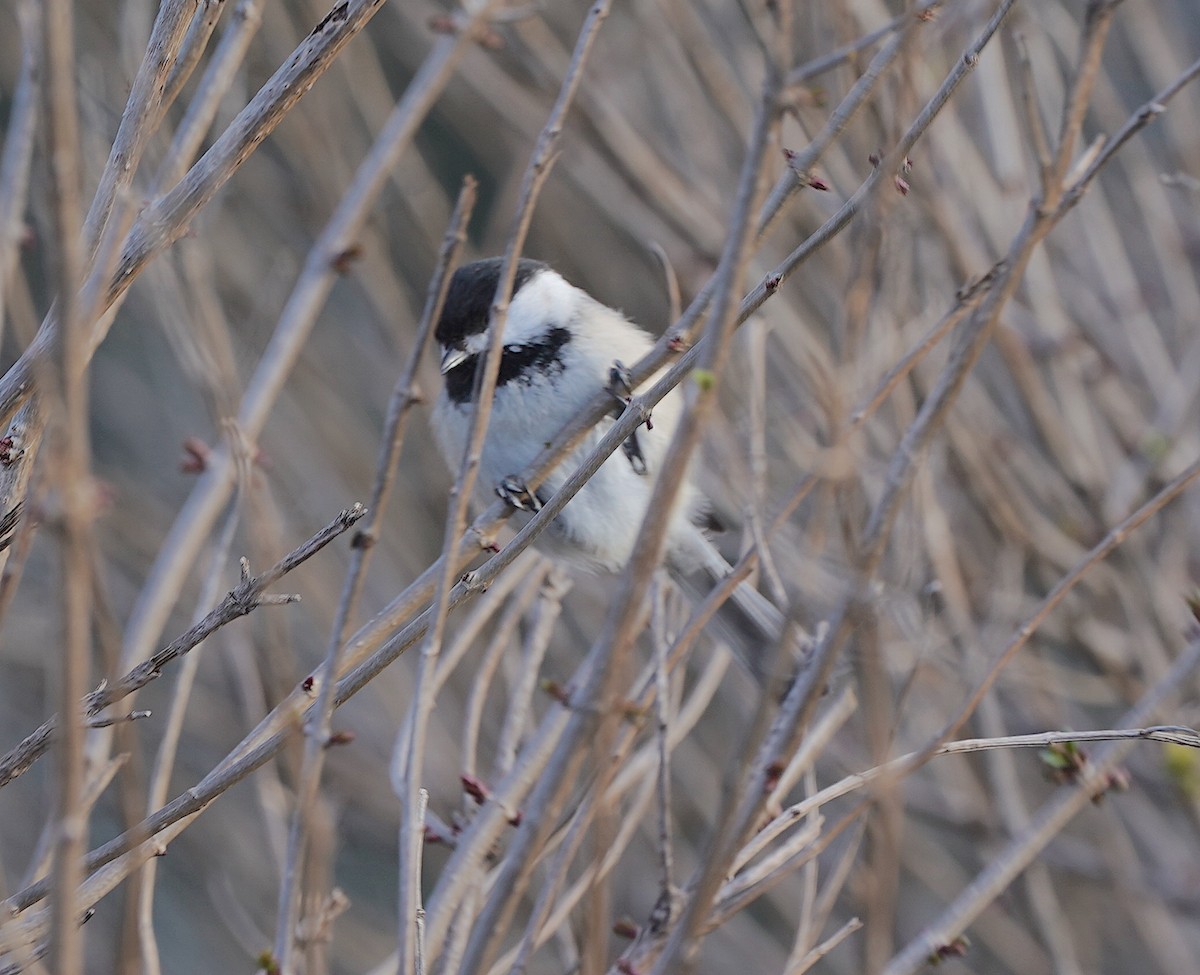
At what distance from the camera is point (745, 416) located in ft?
7.97

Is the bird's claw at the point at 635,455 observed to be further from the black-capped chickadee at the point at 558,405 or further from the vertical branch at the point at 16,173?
the vertical branch at the point at 16,173

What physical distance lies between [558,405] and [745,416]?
1.24ft

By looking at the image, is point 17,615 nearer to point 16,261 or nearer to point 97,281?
point 16,261

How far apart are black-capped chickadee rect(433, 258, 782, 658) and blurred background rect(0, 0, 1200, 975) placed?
0.18 meters

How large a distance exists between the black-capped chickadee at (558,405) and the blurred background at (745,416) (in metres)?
0.18

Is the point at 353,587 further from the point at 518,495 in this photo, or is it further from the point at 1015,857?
the point at 1015,857

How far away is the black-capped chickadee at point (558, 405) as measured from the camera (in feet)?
8.29

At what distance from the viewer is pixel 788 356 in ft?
9.84

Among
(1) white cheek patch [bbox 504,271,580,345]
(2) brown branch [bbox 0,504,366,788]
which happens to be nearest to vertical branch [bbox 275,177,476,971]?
(2) brown branch [bbox 0,504,366,788]

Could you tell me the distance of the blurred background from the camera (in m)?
2.82

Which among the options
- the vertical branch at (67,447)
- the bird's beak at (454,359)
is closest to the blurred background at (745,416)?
the bird's beak at (454,359)

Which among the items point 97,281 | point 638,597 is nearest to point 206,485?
point 97,281

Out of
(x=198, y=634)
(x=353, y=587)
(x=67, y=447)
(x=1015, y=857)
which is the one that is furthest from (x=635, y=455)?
(x=67, y=447)

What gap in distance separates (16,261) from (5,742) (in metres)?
2.90
